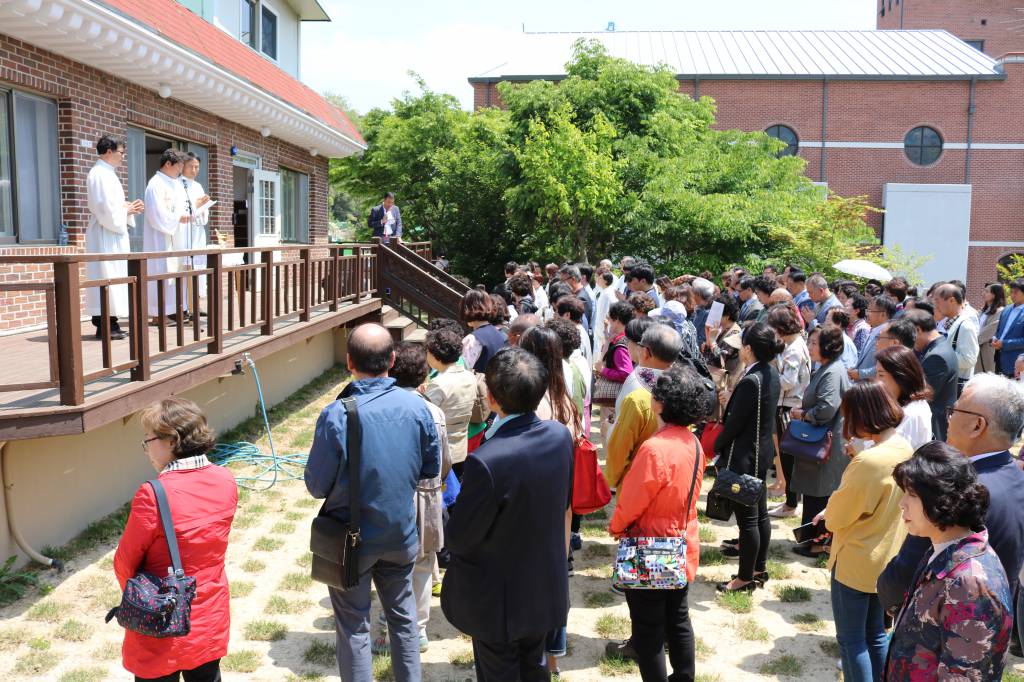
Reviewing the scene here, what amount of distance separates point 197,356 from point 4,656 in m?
2.90

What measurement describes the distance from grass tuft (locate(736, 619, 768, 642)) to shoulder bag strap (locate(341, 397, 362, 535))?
271cm

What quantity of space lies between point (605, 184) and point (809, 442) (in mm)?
12840

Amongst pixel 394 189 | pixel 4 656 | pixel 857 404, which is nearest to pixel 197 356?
pixel 4 656

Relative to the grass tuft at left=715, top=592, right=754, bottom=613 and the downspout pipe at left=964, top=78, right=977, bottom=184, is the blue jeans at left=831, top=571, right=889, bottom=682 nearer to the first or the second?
the grass tuft at left=715, top=592, right=754, bottom=613

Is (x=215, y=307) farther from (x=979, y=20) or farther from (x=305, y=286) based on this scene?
(x=979, y=20)

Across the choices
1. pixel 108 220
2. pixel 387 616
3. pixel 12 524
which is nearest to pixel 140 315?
pixel 12 524

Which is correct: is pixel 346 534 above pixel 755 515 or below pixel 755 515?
above

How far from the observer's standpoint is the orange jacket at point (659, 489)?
145 inches

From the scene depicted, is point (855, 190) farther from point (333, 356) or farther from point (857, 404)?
point (857, 404)

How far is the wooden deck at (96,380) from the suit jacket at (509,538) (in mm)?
2998

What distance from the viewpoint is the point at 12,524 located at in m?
5.41

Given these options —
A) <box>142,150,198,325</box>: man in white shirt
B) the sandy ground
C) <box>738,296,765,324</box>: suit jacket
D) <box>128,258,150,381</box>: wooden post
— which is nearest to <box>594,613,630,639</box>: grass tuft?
the sandy ground

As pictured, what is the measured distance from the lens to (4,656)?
4500mm

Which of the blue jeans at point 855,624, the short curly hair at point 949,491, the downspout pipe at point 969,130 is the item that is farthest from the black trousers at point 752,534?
the downspout pipe at point 969,130
